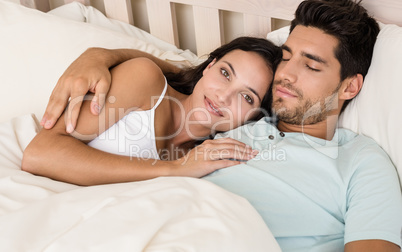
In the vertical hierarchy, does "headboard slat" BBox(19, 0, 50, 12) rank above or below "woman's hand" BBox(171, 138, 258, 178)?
above

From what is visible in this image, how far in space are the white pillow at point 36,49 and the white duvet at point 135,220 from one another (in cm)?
56

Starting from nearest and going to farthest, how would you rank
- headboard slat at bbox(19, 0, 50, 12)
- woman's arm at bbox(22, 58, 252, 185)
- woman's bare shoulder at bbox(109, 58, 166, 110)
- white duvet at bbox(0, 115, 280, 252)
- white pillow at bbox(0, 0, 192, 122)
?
white duvet at bbox(0, 115, 280, 252), woman's arm at bbox(22, 58, 252, 185), woman's bare shoulder at bbox(109, 58, 166, 110), white pillow at bbox(0, 0, 192, 122), headboard slat at bbox(19, 0, 50, 12)

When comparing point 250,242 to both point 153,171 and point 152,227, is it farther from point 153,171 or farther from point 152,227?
point 153,171

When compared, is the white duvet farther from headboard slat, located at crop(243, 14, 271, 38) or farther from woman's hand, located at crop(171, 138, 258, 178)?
Answer: headboard slat, located at crop(243, 14, 271, 38)

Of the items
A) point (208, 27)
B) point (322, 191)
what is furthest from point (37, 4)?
point (322, 191)

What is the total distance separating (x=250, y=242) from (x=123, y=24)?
4.34ft

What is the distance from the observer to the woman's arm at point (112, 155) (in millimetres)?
1091

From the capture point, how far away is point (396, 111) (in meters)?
1.10

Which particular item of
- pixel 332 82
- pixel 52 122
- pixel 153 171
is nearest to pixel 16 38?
pixel 52 122

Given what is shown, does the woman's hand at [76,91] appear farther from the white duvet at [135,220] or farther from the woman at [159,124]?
the white duvet at [135,220]

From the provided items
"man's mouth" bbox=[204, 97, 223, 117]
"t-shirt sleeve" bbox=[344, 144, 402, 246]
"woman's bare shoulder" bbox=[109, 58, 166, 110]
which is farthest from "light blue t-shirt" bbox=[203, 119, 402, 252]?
"woman's bare shoulder" bbox=[109, 58, 166, 110]

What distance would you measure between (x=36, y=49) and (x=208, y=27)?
0.66 m

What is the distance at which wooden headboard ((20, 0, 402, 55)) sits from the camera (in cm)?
131

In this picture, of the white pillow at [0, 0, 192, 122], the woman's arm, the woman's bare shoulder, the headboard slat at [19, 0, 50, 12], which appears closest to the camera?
the woman's arm
